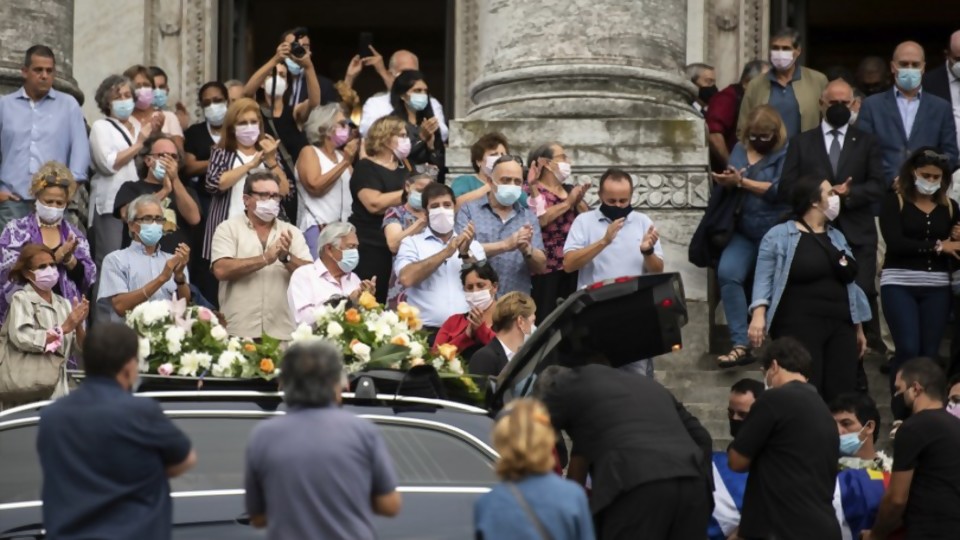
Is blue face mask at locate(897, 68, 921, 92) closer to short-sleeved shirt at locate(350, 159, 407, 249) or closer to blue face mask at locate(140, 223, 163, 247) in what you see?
short-sleeved shirt at locate(350, 159, 407, 249)

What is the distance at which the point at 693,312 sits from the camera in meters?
15.9

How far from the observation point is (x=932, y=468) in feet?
38.1

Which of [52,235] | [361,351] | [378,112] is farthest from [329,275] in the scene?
[378,112]

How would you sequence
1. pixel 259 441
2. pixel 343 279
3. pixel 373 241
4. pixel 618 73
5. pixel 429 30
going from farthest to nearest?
pixel 429 30
pixel 618 73
pixel 373 241
pixel 343 279
pixel 259 441

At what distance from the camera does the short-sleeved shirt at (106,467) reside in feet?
28.8

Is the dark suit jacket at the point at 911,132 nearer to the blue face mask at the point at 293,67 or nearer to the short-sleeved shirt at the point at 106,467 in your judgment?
the blue face mask at the point at 293,67

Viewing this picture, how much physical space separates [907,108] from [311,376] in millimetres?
8951

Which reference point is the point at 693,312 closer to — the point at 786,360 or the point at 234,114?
the point at 234,114

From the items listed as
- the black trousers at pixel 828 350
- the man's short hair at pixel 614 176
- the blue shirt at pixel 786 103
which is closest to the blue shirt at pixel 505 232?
the man's short hair at pixel 614 176

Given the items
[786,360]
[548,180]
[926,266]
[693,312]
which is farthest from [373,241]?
[786,360]

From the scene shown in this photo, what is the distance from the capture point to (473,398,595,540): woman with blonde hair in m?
8.55

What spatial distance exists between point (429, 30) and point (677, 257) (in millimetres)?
14368

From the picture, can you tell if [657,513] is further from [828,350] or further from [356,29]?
[356,29]

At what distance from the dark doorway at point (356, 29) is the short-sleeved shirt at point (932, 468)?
1567cm
